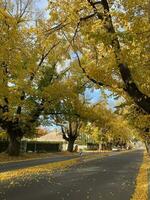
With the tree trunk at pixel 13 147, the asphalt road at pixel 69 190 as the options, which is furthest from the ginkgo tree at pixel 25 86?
the asphalt road at pixel 69 190

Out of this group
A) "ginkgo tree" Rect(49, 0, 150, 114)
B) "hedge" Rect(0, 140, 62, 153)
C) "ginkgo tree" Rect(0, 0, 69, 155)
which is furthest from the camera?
"hedge" Rect(0, 140, 62, 153)

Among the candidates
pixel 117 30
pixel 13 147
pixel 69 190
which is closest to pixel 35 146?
pixel 13 147

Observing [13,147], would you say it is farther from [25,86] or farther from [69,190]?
[69,190]

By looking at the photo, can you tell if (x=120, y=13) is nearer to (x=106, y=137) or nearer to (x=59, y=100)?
(x=59, y=100)

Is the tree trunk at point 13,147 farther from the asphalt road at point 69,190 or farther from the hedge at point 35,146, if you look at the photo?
Answer: the asphalt road at point 69,190

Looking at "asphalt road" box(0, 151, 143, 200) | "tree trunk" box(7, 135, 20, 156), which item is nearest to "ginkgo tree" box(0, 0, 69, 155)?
"tree trunk" box(7, 135, 20, 156)

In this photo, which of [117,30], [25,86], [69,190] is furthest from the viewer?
[25,86]

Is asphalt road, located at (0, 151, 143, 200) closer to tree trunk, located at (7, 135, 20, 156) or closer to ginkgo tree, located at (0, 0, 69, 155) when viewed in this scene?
ginkgo tree, located at (0, 0, 69, 155)

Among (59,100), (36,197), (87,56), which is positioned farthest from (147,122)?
(59,100)

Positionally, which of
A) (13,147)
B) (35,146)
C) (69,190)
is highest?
(35,146)

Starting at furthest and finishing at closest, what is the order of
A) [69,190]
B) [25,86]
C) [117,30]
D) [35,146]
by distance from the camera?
[35,146]
[25,86]
[69,190]
[117,30]

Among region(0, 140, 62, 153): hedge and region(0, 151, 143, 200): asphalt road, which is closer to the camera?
region(0, 151, 143, 200): asphalt road

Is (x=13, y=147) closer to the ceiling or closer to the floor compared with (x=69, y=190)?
closer to the ceiling

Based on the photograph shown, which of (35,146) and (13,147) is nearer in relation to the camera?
(13,147)
